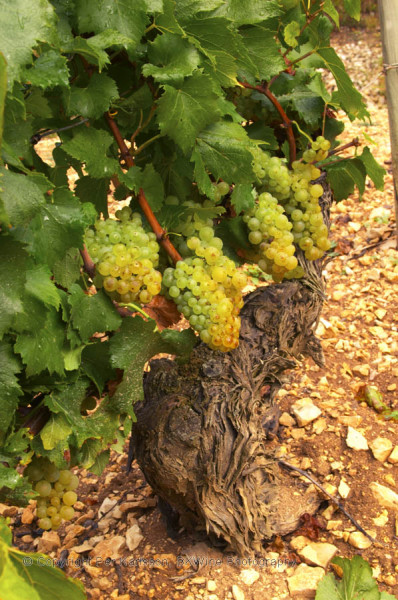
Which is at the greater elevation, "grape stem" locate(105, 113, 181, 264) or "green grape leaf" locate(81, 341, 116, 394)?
"grape stem" locate(105, 113, 181, 264)

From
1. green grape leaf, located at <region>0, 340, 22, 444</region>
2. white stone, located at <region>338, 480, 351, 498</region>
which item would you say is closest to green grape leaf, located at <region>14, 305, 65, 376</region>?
green grape leaf, located at <region>0, 340, 22, 444</region>

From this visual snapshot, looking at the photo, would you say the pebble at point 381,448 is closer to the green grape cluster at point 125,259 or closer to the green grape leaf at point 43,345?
the green grape cluster at point 125,259

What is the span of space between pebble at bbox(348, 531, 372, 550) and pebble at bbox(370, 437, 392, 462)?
0.31 meters

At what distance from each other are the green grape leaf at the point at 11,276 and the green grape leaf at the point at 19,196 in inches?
1.5

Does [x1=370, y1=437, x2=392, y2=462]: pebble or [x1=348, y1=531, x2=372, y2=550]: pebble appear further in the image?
[x1=370, y1=437, x2=392, y2=462]: pebble

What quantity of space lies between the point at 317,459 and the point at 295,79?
113 cm

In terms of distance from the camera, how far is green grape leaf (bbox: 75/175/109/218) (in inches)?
50.6

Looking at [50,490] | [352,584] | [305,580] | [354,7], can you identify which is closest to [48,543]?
[50,490]

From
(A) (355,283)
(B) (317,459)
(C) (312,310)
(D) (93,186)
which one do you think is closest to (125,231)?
(D) (93,186)

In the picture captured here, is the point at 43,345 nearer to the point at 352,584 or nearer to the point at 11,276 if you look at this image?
the point at 11,276

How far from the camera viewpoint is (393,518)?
171cm

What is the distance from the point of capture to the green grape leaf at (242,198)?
4.34 ft

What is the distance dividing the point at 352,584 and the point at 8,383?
3.22 feet

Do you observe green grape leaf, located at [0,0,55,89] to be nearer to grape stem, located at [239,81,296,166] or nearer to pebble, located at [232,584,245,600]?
grape stem, located at [239,81,296,166]
